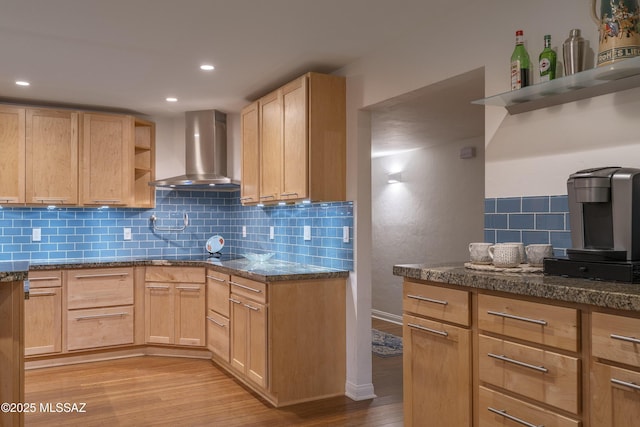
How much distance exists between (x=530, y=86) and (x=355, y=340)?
213cm

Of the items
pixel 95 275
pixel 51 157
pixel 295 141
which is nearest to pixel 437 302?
pixel 295 141

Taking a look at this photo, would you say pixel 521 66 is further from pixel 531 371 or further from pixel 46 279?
pixel 46 279

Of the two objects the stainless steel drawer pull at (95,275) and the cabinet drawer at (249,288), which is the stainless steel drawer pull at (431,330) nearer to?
the cabinet drawer at (249,288)

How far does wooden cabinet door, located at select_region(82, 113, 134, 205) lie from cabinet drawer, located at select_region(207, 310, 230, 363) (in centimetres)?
150

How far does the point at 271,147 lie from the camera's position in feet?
13.7

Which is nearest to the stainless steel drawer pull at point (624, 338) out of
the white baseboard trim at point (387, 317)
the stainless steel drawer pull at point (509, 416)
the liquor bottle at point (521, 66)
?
the stainless steel drawer pull at point (509, 416)

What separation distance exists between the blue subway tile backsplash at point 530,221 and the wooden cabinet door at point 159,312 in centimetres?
315

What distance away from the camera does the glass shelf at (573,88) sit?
76.6 inches

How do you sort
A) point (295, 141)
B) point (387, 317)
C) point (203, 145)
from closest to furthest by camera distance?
point (295, 141) → point (203, 145) → point (387, 317)

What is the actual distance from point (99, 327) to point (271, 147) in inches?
88.8

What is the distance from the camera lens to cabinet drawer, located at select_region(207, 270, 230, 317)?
4.24m

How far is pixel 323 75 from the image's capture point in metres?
3.72

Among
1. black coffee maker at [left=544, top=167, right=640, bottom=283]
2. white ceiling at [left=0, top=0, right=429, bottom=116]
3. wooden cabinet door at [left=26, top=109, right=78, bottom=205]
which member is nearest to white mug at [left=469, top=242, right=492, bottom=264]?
black coffee maker at [left=544, top=167, right=640, bottom=283]

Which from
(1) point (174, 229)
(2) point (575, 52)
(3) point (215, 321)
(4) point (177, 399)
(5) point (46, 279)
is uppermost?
(2) point (575, 52)
